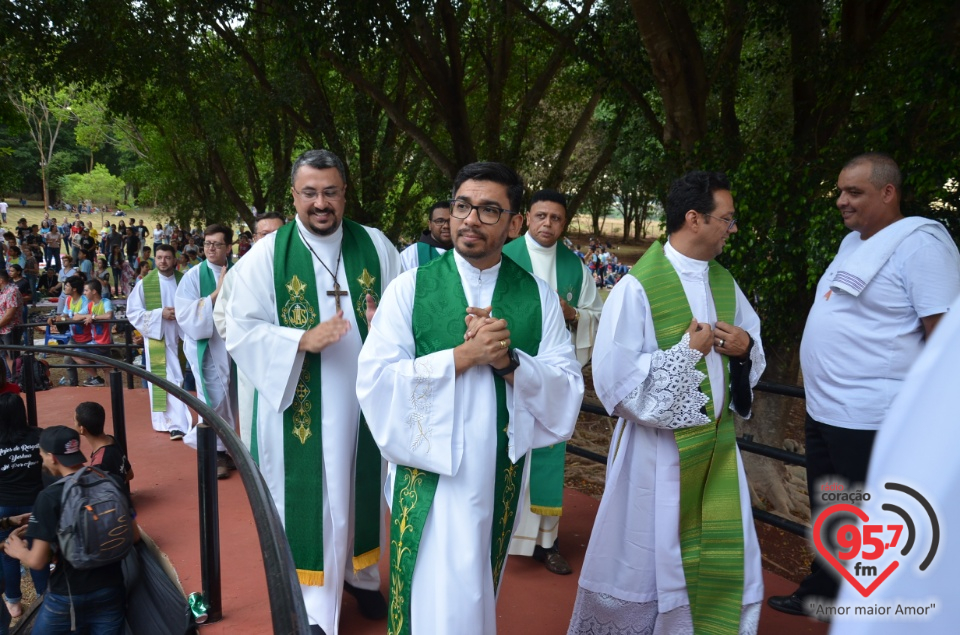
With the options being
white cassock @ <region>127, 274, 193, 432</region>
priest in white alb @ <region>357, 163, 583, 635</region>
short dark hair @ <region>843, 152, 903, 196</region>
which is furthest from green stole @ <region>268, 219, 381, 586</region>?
white cassock @ <region>127, 274, 193, 432</region>

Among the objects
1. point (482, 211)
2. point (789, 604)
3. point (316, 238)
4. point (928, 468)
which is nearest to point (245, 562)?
point (316, 238)

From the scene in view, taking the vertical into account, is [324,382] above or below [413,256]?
below

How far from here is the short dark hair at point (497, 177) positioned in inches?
112

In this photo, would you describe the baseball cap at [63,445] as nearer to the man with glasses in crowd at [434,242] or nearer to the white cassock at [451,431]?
the man with glasses in crowd at [434,242]

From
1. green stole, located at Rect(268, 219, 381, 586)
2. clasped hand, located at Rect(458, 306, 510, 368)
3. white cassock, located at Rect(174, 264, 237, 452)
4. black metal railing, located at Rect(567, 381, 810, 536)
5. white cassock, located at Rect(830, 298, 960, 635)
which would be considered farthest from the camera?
white cassock, located at Rect(174, 264, 237, 452)

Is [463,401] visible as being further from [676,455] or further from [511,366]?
[676,455]

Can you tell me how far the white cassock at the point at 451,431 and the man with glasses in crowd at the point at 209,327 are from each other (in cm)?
401

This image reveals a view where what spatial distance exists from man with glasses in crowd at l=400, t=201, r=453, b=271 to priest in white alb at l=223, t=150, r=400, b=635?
5.60ft

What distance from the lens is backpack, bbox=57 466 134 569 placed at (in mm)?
3975

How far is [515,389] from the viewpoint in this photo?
2.76m

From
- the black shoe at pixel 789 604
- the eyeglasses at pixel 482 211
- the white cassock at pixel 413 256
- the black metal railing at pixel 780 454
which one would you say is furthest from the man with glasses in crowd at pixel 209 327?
the black shoe at pixel 789 604

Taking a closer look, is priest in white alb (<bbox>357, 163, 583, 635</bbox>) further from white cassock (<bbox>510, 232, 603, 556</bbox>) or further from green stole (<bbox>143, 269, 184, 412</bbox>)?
green stole (<bbox>143, 269, 184, 412</bbox>)

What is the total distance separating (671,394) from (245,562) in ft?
8.96

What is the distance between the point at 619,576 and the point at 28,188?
6609cm
